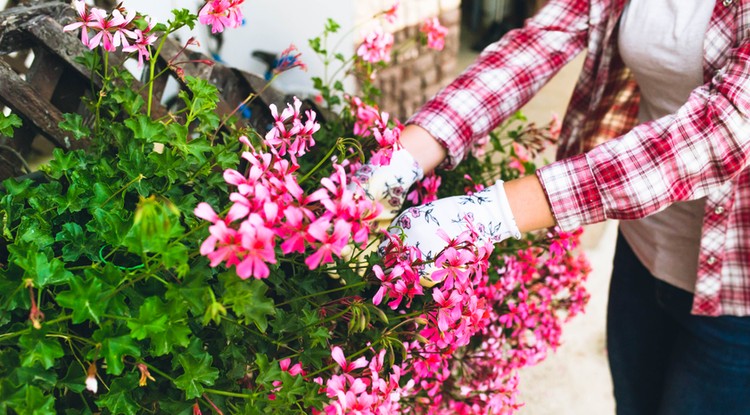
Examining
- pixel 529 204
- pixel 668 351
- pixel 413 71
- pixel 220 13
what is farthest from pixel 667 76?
pixel 413 71

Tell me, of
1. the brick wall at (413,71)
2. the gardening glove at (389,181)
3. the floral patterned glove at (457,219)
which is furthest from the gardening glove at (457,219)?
the brick wall at (413,71)

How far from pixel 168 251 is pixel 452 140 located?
0.71 meters

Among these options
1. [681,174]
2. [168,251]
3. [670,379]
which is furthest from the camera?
[670,379]

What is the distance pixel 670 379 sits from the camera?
1407mm

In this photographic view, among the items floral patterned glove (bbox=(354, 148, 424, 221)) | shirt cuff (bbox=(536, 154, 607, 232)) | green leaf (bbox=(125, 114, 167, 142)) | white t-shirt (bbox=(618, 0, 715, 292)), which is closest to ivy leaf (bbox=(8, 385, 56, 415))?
green leaf (bbox=(125, 114, 167, 142))

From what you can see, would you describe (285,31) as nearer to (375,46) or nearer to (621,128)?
(375,46)

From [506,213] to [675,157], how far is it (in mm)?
245

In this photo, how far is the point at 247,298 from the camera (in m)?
0.69

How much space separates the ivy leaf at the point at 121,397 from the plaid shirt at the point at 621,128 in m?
0.62

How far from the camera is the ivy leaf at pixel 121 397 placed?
735 millimetres

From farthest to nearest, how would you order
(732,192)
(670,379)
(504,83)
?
(670,379), (504,83), (732,192)

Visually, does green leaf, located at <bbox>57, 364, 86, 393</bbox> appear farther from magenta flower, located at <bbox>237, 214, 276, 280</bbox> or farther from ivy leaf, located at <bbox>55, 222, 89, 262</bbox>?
magenta flower, located at <bbox>237, 214, 276, 280</bbox>

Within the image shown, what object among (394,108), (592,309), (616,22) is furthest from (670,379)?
(394,108)

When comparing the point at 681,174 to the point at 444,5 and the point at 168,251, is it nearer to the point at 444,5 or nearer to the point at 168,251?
Result: the point at 168,251
